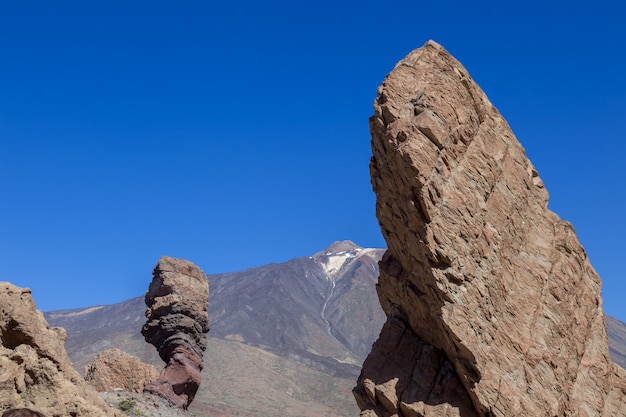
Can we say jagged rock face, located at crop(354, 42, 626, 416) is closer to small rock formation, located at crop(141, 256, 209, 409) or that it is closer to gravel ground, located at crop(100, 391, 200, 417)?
gravel ground, located at crop(100, 391, 200, 417)

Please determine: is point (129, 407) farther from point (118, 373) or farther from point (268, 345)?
point (268, 345)

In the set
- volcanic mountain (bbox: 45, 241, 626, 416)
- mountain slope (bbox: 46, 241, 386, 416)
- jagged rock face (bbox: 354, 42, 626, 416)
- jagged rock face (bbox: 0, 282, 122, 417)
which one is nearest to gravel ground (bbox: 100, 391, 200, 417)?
jagged rock face (bbox: 354, 42, 626, 416)

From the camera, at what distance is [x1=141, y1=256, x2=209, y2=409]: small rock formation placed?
3456cm

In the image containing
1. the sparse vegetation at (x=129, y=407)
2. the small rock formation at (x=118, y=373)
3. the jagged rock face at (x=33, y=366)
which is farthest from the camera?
the small rock formation at (x=118, y=373)

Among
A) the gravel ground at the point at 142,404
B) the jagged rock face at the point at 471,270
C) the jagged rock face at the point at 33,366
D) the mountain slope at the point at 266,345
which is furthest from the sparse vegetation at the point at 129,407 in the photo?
the mountain slope at the point at 266,345

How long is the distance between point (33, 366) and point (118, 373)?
90.1 feet

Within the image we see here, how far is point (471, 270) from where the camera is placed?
18.8m

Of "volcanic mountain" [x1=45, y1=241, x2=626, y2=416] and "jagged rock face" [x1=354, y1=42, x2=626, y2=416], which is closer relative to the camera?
"jagged rock face" [x1=354, y1=42, x2=626, y2=416]

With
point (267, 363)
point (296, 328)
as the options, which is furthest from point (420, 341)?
point (296, 328)

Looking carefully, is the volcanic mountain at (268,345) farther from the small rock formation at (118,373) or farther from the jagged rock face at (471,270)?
the jagged rock face at (471,270)

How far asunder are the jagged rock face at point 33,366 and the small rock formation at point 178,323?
1994 cm

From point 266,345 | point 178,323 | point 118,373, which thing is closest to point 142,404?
point 178,323

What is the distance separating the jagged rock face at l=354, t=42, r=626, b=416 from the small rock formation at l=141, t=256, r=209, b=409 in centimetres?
1639

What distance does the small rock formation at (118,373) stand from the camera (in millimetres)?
38844
